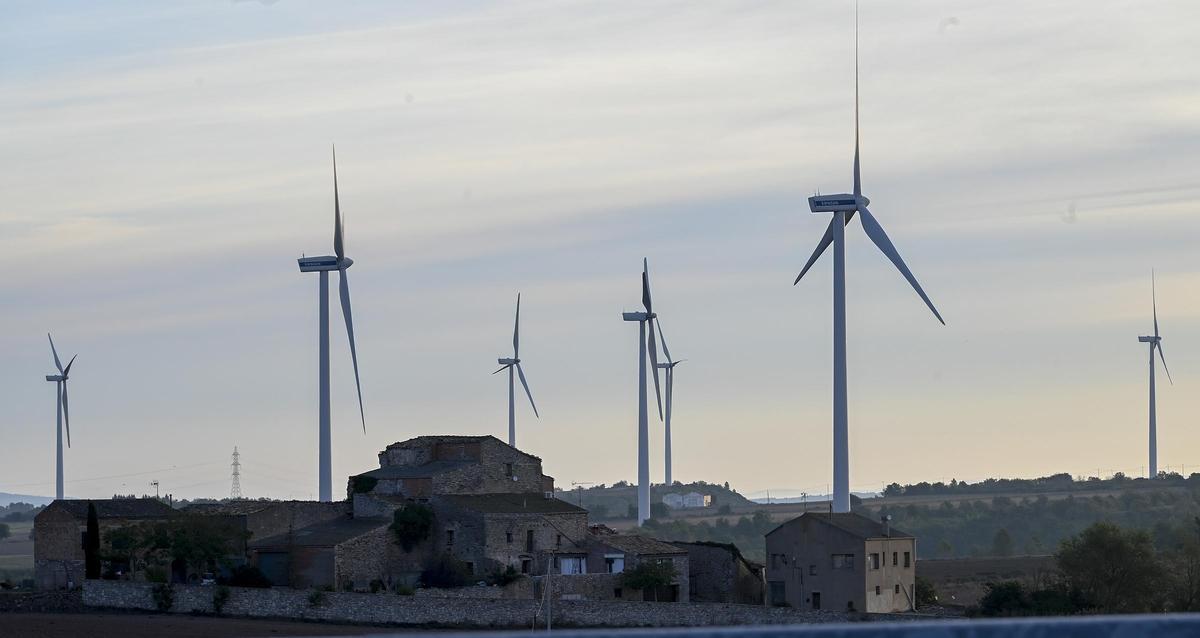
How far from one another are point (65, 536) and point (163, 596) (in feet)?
35.1

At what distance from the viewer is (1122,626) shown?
217 inches

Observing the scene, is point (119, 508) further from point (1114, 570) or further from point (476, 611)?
point (1114, 570)

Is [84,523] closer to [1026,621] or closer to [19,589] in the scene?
[19,589]

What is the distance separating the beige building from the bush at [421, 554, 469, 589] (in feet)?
44.1

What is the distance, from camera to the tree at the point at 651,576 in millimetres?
74562

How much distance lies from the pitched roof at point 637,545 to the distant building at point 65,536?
21855 mm

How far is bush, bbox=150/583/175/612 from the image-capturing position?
7256 cm

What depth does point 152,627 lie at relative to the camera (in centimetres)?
6650

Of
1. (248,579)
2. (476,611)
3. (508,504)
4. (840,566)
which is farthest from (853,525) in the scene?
(248,579)

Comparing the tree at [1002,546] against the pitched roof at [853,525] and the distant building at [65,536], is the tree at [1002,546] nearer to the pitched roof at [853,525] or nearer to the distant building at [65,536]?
the pitched roof at [853,525]

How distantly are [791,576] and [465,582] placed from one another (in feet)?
46.2

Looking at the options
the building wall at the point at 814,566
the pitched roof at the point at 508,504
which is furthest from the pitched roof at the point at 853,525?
the pitched roof at the point at 508,504

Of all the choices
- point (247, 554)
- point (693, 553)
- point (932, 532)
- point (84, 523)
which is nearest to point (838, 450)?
point (693, 553)

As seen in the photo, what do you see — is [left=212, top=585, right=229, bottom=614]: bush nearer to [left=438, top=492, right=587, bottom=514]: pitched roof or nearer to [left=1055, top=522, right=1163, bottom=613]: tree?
[left=438, top=492, right=587, bottom=514]: pitched roof
